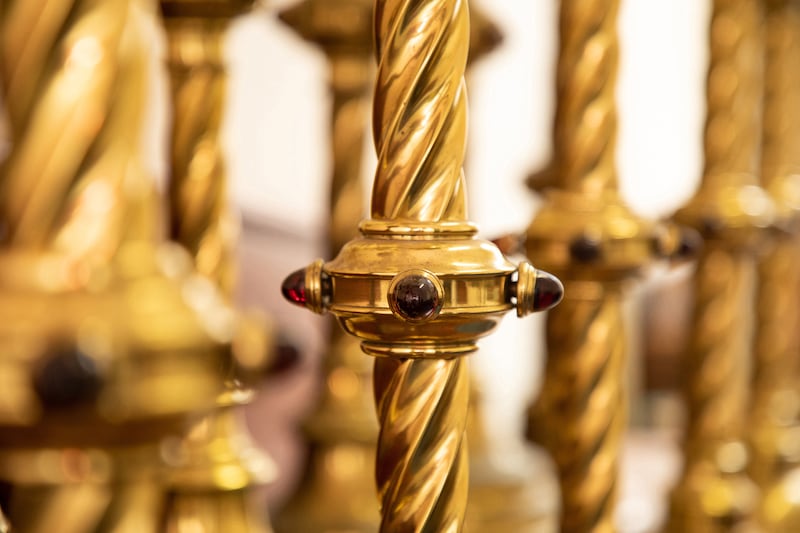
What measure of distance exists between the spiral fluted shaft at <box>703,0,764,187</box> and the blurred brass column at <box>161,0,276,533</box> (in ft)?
0.94

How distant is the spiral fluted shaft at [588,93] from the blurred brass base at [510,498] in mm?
243

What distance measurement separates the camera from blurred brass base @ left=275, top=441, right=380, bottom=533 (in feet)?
1.79

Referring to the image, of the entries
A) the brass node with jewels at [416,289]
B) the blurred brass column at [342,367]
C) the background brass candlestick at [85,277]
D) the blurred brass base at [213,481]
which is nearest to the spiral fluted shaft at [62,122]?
the background brass candlestick at [85,277]

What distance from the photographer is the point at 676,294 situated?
1.61m

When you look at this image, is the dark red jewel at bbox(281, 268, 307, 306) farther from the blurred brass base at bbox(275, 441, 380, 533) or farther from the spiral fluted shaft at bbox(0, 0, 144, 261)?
the blurred brass base at bbox(275, 441, 380, 533)

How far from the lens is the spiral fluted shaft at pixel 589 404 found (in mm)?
435

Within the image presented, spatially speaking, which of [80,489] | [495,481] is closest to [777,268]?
[495,481]

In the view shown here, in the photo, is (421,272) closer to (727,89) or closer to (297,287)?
(297,287)

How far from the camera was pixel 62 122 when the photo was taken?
0.16 meters

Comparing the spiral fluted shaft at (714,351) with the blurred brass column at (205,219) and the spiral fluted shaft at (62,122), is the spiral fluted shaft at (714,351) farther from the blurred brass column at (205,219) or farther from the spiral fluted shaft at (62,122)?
the spiral fluted shaft at (62,122)

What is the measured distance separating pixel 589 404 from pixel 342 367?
196 millimetres

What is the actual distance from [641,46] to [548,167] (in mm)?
1332

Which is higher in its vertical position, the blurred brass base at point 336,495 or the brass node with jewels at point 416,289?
the brass node with jewels at point 416,289

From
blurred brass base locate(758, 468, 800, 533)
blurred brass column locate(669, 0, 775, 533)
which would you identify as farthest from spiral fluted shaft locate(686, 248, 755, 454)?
blurred brass base locate(758, 468, 800, 533)
